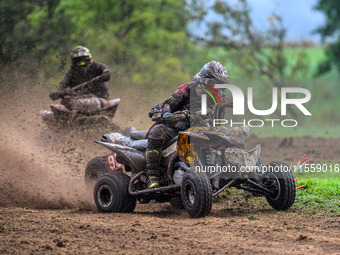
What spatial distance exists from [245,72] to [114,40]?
695 cm

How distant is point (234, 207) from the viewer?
9250 mm

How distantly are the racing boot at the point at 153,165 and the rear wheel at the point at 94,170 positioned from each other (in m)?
1.38

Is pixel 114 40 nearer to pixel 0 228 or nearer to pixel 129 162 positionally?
pixel 129 162

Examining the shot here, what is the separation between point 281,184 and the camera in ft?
27.6

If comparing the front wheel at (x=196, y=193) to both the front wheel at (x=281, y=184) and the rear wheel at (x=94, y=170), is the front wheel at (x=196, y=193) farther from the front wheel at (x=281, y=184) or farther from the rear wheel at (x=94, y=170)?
the rear wheel at (x=94, y=170)

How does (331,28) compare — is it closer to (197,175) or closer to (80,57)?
(80,57)

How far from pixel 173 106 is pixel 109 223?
1987 millimetres

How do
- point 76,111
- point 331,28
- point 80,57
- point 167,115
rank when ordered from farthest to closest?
point 331,28 → point 80,57 → point 76,111 → point 167,115

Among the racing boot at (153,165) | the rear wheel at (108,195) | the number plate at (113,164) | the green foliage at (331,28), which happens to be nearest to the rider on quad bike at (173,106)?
the racing boot at (153,165)

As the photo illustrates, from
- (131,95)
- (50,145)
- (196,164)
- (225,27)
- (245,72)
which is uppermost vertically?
(225,27)

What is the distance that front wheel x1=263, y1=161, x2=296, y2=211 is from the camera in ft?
27.5

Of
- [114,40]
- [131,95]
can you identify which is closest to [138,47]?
[114,40]

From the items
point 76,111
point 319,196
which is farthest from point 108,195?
point 76,111

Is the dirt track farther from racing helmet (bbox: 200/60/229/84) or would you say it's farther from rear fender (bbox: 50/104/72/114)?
rear fender (bbox: 50/104/72/114)
